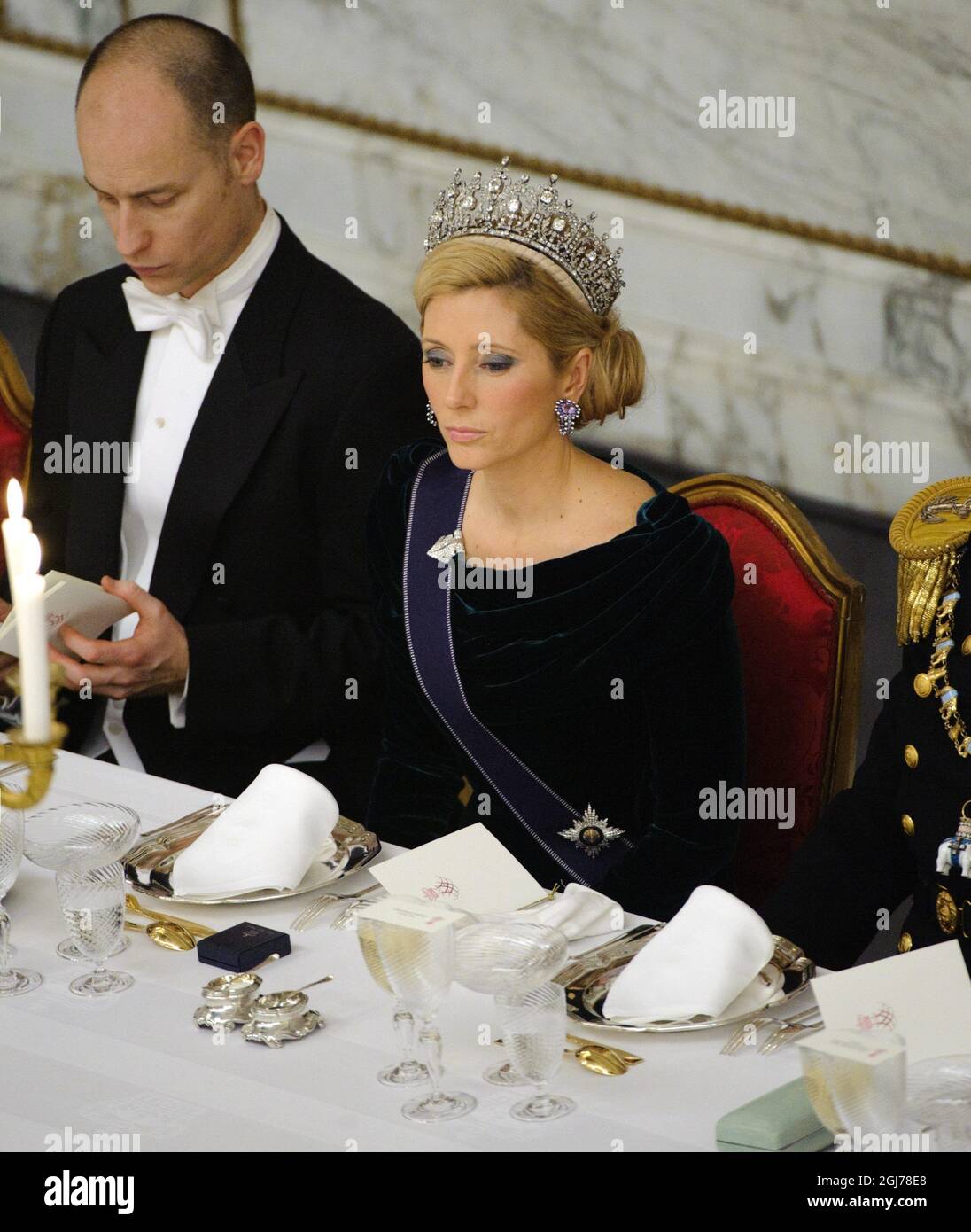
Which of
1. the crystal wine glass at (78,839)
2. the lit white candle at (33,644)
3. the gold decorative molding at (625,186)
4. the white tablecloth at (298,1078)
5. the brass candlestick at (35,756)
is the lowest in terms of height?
the white tablecloth at (298,1078)

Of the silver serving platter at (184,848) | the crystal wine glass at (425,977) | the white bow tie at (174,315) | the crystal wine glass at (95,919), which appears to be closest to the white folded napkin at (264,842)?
the silver serving platter at (184,848)

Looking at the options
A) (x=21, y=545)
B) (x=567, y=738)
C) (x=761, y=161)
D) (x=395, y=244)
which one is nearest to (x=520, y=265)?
(x=567, y=738)

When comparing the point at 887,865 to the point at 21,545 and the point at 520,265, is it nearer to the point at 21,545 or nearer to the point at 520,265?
the point at 520,265

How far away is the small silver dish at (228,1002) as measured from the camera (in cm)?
147

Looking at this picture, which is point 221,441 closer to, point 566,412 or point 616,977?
point 566,412

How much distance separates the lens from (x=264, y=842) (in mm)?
1731

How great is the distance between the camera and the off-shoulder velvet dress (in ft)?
6.82

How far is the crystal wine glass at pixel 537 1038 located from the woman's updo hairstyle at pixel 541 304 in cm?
100

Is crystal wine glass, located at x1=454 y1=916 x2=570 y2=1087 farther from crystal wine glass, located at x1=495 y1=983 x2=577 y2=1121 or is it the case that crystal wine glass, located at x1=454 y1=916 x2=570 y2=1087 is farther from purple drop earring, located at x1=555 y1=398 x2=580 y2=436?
purple drop earring, located at x1=555 y1=398 x2=580 y2=436

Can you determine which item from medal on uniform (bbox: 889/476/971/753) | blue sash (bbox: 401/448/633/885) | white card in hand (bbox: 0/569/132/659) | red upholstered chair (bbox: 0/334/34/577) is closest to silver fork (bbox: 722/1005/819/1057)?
medal on uniform (bbox: 889/476/971/753)

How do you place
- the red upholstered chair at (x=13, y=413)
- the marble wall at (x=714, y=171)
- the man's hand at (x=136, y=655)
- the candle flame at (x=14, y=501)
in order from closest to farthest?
the candle flame at (x=14, y=501)
the man's hand at (x=136, y=655)
the red upholstered chair at (x=13, y=413)
the marble wall at (x=714, y=171)

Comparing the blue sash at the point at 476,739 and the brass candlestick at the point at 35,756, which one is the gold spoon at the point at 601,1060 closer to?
the brass candlestick at the point at 35,756

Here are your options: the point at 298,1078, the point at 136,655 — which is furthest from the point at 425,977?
the point at 136,655

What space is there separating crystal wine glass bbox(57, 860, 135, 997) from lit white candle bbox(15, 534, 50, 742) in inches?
19.6
